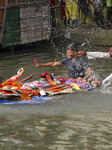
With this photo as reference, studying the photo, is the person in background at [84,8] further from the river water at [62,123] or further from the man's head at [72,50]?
the river water at [62,123]

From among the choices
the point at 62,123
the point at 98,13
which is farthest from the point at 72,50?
the point at 98,13

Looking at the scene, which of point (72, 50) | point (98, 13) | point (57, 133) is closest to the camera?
point (57, 133)

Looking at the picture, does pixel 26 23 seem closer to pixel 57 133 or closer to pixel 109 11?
pixel 109 11

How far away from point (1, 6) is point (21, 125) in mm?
9341

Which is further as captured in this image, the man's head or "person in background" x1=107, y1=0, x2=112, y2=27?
"person in background" x1=107, y1=0, x2=112, y2=27

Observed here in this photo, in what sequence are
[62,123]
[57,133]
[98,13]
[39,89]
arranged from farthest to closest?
[98,13] < [39,89] < [62,123] < [57,133]

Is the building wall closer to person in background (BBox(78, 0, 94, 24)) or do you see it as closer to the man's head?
person in background (BBox(78, 0, 94, 24))

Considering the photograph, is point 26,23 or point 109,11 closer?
point 26,23

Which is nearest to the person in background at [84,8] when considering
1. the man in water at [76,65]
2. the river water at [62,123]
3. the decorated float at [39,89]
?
the man in water at [76,65]

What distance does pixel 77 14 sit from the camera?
19.3m

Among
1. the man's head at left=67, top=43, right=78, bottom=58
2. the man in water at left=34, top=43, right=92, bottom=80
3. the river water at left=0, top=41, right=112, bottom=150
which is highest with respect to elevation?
the man's head at left=67, top=43, right=78, bottom=58

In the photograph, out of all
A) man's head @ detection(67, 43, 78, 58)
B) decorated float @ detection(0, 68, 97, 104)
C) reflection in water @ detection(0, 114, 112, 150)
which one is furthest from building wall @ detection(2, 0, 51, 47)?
reflection in water @ detection(0, 114, 112, 150)

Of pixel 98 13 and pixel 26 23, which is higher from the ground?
pixel 98 13

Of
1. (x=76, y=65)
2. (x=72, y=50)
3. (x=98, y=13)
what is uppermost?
(x=72, y=50)
